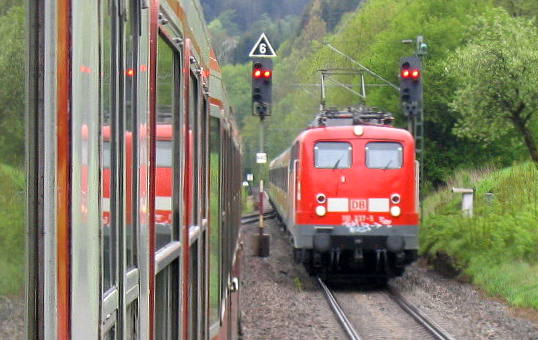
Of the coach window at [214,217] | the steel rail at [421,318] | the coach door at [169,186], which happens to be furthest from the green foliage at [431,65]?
the coach door at [169,186]

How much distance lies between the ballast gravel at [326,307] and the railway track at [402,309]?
0.11 m

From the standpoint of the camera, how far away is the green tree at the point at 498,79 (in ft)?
92.0

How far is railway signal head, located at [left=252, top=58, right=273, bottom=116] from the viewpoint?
17031 mm

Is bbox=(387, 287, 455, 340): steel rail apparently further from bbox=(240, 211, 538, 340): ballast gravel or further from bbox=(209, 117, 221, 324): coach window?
bbox=(209, 117, 221, 324): coach window

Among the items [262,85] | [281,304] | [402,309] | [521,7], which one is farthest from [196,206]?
[521,7]

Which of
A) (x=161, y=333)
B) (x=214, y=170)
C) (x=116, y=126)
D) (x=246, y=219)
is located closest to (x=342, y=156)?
(x=214, y=170)

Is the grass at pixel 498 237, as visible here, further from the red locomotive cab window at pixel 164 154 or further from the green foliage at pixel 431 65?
the red locomotive cab window at pixel 164 154

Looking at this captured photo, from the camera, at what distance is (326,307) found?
48.7 feet

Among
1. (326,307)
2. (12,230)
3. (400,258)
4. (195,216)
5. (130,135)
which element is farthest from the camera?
(400,258)

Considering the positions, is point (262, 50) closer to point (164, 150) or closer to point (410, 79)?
point (410, 79)

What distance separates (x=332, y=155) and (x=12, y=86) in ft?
46.2

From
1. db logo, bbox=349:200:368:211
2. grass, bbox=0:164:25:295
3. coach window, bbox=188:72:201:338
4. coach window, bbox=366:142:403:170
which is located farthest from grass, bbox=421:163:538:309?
grass, bbox=0:164:25:295

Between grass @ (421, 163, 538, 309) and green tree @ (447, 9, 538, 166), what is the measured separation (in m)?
4.40

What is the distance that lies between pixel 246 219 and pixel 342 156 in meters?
21.4
